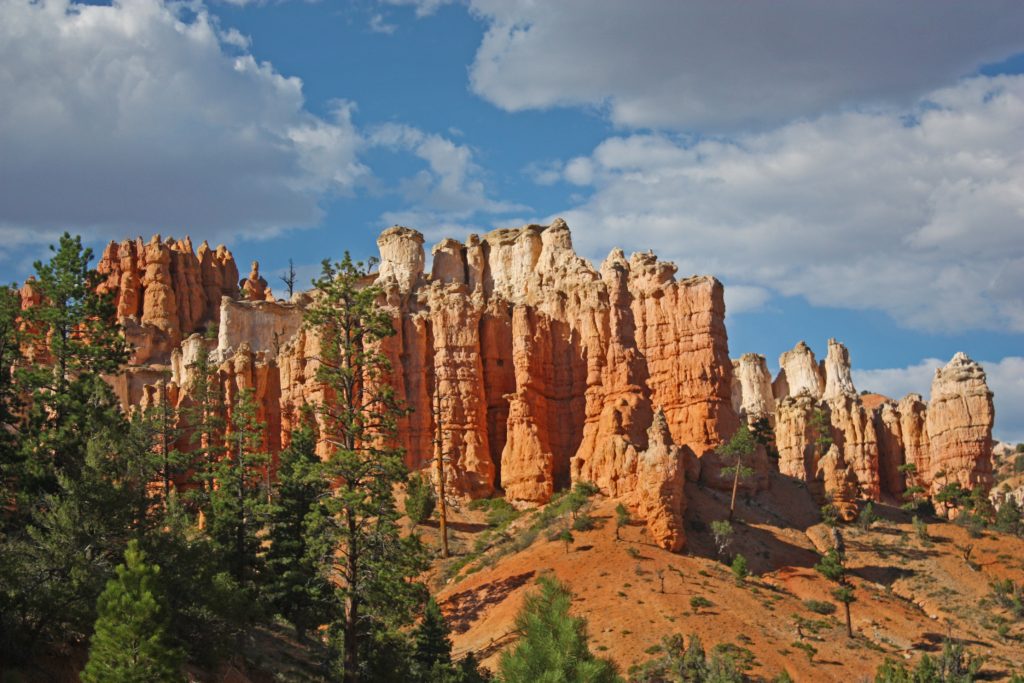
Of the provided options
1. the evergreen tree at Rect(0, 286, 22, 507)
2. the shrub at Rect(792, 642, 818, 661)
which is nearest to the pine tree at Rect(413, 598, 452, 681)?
the evergreen tree at Rect(0, 286, 22, 507)

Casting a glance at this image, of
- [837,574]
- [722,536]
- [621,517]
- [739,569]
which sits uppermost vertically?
[621,517]

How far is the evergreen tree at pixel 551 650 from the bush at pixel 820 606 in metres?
36.5

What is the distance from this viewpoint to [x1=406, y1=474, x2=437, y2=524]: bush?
74381 mm

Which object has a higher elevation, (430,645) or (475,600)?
(475,600)

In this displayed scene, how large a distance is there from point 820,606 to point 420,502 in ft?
80.8

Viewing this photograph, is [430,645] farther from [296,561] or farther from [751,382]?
[751,382]

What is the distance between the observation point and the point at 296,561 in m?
51.2

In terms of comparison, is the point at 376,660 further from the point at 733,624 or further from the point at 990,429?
the point at 990,429

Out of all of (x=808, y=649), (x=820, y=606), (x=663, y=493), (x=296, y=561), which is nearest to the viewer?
(x=296, y=561)

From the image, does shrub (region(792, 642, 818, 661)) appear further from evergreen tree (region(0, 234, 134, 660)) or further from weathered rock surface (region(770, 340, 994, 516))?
weathered rock surface (region(770, 340, 994, 516))

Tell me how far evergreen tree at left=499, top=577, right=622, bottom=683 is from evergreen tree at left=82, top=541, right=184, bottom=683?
8.64 metres

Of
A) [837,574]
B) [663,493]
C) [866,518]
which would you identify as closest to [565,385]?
[663,493]

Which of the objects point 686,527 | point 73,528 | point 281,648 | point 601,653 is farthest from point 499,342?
point 73,528

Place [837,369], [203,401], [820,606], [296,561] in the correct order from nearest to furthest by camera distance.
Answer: [296,561]
[820,606]
[203,401]
[837,369]
